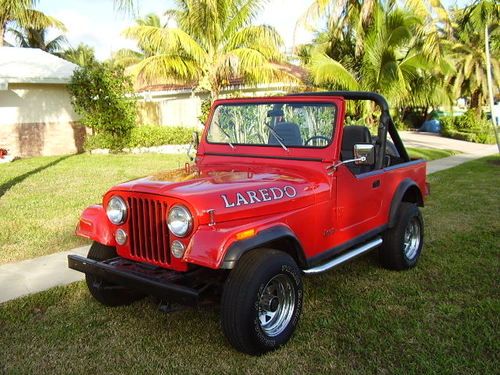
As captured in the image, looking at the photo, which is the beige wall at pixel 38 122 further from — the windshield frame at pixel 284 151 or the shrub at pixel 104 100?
the windshield frame at pixel 284 151

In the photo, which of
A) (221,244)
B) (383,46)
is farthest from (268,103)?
(383,46)

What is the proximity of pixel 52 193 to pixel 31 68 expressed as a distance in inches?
318

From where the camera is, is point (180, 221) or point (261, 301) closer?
point (180, 221)

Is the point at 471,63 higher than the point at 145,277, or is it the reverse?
the point at 471,63

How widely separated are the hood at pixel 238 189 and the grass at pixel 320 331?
2.95ft

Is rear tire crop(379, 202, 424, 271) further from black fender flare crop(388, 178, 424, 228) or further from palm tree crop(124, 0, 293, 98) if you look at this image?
palm tree crop(124, 0, 293, 98)

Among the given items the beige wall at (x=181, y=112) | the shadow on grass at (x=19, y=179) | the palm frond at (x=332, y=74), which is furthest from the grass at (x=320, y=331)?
the beige wall at (x=181, y=112)

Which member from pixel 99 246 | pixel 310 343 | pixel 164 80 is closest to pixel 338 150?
pixel 310 343

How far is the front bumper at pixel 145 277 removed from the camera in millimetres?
3035

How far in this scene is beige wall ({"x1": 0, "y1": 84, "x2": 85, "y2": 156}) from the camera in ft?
47.1

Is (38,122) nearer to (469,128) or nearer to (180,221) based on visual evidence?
(180,221)

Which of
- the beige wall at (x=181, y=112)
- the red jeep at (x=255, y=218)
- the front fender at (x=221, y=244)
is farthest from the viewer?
the beige wall at (x=181, y=112)

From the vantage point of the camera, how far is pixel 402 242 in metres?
4.81

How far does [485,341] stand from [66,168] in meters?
10.7
